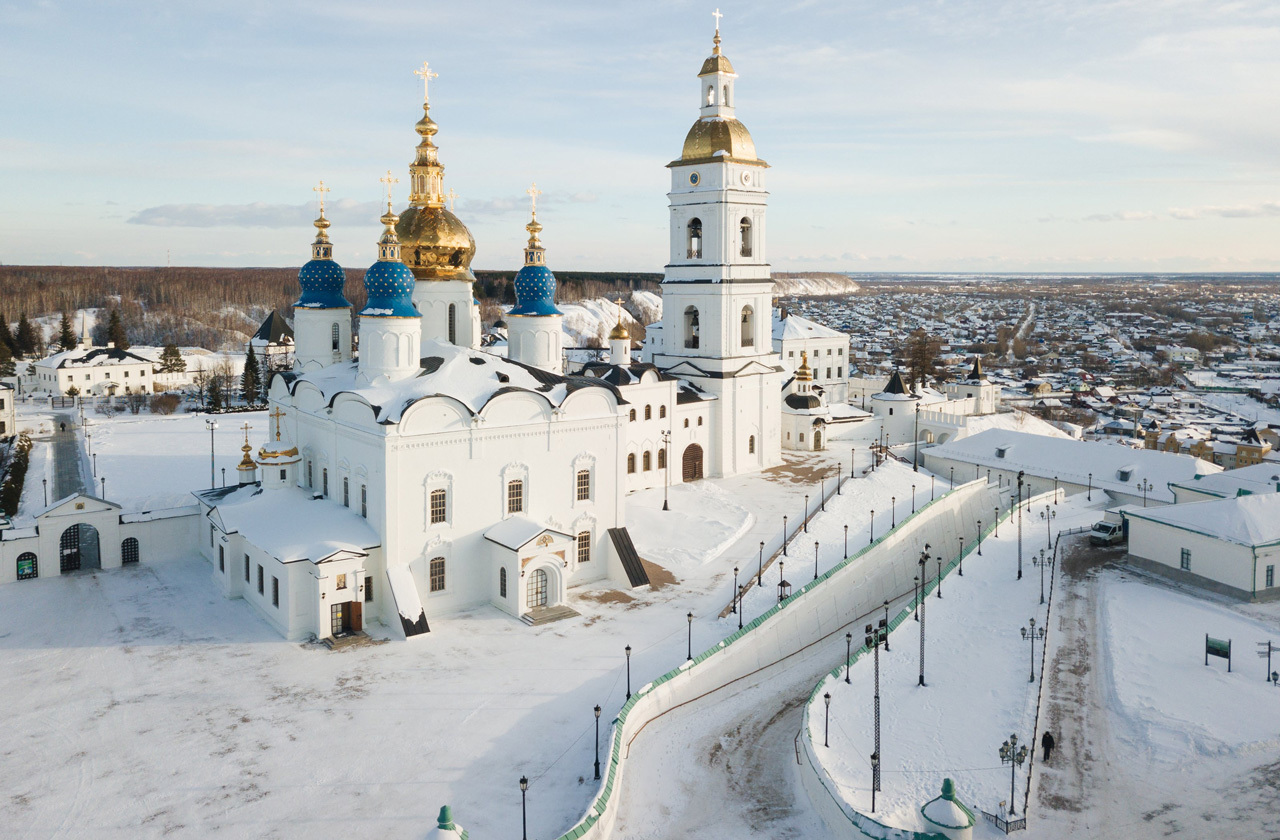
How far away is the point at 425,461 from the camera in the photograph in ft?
73.0

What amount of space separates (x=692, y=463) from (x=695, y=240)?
339 inches

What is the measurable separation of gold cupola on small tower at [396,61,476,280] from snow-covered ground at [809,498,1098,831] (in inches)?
620

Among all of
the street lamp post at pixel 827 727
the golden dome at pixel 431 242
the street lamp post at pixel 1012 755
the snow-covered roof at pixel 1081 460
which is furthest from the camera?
the snow-covered roof at pixel 1081 460

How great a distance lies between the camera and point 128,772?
15.5 m

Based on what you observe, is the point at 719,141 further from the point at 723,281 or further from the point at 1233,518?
the point at 1233,518

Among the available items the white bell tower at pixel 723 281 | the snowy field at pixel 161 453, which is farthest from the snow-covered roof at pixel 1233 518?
the snowy field at pixel 161 453

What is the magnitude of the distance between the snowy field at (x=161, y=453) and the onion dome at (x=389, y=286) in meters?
10.3

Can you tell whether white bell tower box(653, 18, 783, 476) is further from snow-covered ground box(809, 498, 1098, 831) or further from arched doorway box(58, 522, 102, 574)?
arched doorway box(58, 522, 102, 574)

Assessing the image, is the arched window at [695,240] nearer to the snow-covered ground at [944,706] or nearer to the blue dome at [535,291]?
the blue dome at [535,291]

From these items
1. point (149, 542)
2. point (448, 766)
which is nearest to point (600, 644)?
point (448, 766)

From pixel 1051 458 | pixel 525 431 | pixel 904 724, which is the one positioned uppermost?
pixel 525 431

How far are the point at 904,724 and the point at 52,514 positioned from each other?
2155cm

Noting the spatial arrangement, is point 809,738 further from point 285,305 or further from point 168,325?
point 285,305

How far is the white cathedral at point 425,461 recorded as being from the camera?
2175 centimetres
